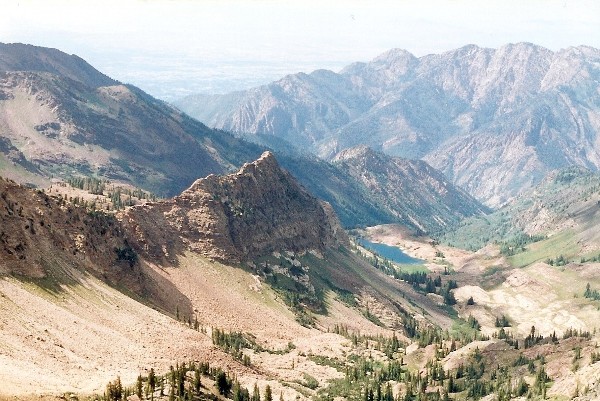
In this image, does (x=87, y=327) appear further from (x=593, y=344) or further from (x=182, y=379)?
(x=593, y=344)

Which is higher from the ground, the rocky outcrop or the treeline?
the rocky outcrop

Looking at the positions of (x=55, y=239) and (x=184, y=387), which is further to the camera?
(x=55, y=239)

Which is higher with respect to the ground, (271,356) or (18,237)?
(18,237)

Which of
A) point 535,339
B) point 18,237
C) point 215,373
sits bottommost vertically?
point 535,339

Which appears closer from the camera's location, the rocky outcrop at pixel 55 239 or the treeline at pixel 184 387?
the treeline at pixel 184 387

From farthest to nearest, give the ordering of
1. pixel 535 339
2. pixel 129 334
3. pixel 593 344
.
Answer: pixel 535 339 → pixel 593 344 → pixel 129 334

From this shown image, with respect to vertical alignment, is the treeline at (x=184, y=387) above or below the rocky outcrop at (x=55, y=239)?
below

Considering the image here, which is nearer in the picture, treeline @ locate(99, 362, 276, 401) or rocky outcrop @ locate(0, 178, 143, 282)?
treeline @ locate(99, 362, 276, 401)

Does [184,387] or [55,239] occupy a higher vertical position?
[55,239]

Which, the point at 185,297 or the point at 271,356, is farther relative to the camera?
the point at 185,297

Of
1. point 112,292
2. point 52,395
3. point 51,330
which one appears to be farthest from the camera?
point 112,292

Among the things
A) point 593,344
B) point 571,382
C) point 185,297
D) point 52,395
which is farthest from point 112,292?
point 593,344
